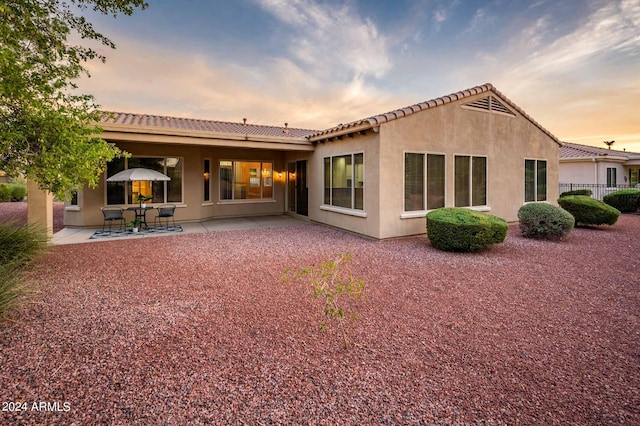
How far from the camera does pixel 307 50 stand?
1170cm

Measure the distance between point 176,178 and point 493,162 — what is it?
11902 mm

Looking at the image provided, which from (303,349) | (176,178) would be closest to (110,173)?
(176,178)

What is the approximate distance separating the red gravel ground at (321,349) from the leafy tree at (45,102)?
2.01 meters

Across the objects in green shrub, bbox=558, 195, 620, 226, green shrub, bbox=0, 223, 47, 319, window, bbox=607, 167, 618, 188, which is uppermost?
window, bbox=607, 167, 618, 188

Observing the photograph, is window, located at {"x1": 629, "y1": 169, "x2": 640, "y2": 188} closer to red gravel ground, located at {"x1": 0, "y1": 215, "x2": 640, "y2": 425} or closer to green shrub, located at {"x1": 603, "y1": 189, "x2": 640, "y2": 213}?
green shrub, located at {"x1": 603, "y1": 189, "x2": 640, "y2": 213}

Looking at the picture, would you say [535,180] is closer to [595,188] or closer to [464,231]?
[464,231]

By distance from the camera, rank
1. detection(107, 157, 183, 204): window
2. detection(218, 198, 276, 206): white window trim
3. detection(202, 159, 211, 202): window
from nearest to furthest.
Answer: detection(107, 157, 183, 204): window < detection(202, 159, 211, 202): window < detection(218, 198, 276, 206): white window trim

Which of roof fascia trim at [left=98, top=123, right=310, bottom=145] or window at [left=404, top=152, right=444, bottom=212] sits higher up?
roof fascia trim at [left=98, top=123, right=310, bottom=145]

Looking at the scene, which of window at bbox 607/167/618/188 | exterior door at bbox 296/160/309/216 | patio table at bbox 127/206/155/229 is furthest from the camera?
window at bbox 607/167/618/188

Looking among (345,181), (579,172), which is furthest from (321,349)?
(579,172)

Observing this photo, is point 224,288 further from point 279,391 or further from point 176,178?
point 176,178

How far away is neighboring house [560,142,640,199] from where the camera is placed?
818 inches

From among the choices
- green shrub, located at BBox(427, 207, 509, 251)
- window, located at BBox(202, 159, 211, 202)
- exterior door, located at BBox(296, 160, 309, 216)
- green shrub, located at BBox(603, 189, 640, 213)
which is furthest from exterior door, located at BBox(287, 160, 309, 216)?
green shrub, located at BBox(603, 189, 640, 213)

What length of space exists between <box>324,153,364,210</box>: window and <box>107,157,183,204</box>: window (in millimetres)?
5917
